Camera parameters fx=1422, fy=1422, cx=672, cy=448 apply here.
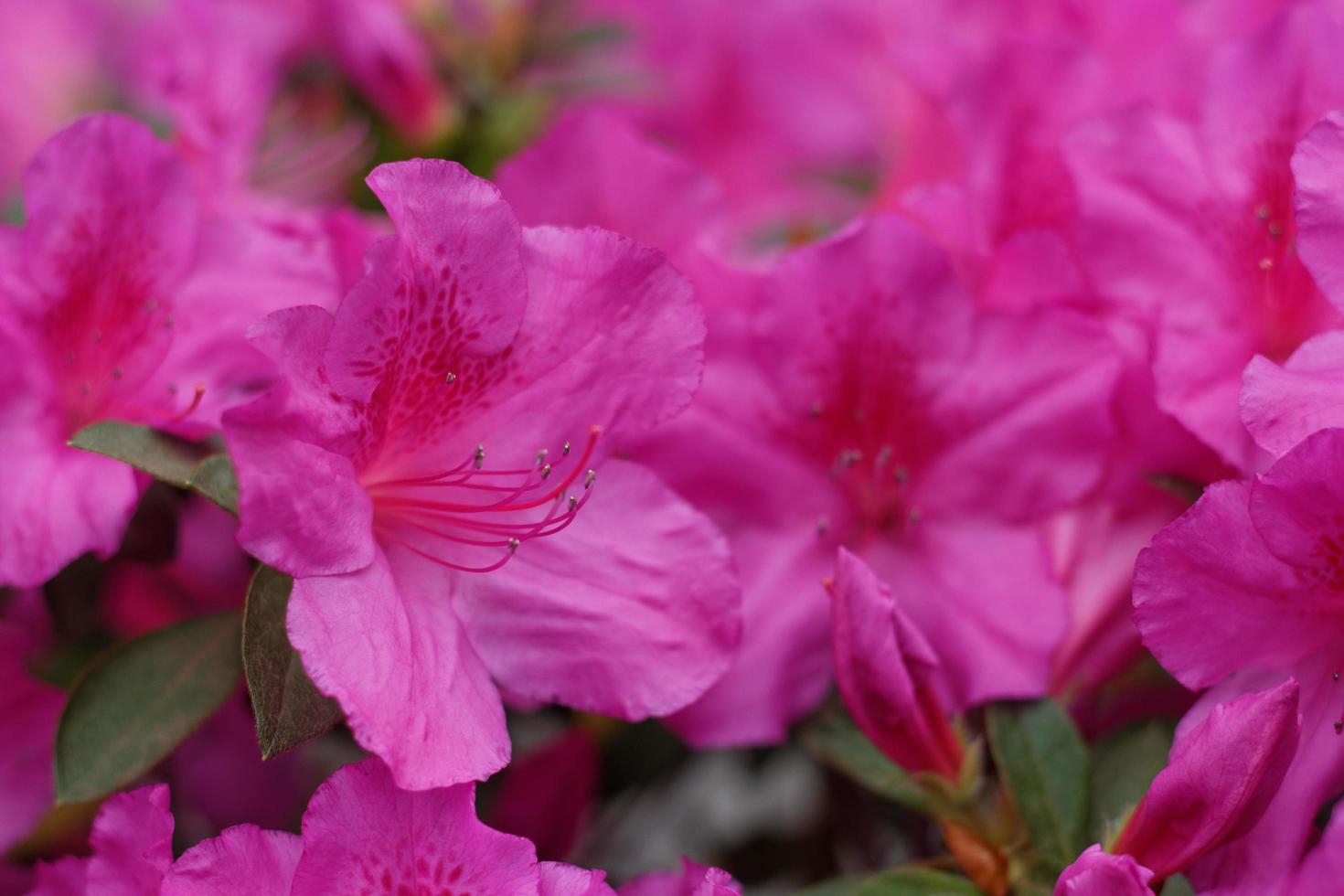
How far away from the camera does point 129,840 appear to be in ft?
2.35

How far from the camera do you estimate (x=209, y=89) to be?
1.04 meters

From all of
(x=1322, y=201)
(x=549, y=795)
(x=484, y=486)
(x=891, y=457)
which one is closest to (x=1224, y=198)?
(x=1322, y=201)

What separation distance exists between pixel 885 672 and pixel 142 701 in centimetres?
44

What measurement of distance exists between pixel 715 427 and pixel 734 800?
0.77 m

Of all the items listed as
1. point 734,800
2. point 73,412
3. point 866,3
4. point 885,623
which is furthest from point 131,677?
point 866,3

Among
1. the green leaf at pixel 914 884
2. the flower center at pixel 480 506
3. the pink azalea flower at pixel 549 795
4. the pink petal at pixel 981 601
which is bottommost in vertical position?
the pink azalea flower at pixel 549 795

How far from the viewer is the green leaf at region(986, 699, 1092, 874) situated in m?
0.82

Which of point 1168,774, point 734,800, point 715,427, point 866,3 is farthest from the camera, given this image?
point 866,3

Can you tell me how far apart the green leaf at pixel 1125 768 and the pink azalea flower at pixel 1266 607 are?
0.09 meters

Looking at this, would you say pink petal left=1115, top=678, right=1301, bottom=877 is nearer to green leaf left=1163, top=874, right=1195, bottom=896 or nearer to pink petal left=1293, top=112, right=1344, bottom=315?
green leaf left=1163, top=874, right=1195, bottom=896

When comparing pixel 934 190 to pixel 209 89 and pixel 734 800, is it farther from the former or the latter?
pixel 734 800

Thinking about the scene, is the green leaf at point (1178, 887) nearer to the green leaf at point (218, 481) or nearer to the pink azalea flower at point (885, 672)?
the pink azalea flower at point (885, 672)

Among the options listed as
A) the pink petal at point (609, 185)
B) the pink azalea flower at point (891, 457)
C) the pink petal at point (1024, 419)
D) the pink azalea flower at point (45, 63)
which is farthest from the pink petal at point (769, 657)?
the pink azalea flower at point (45, 63)

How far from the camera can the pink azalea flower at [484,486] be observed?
71cm
